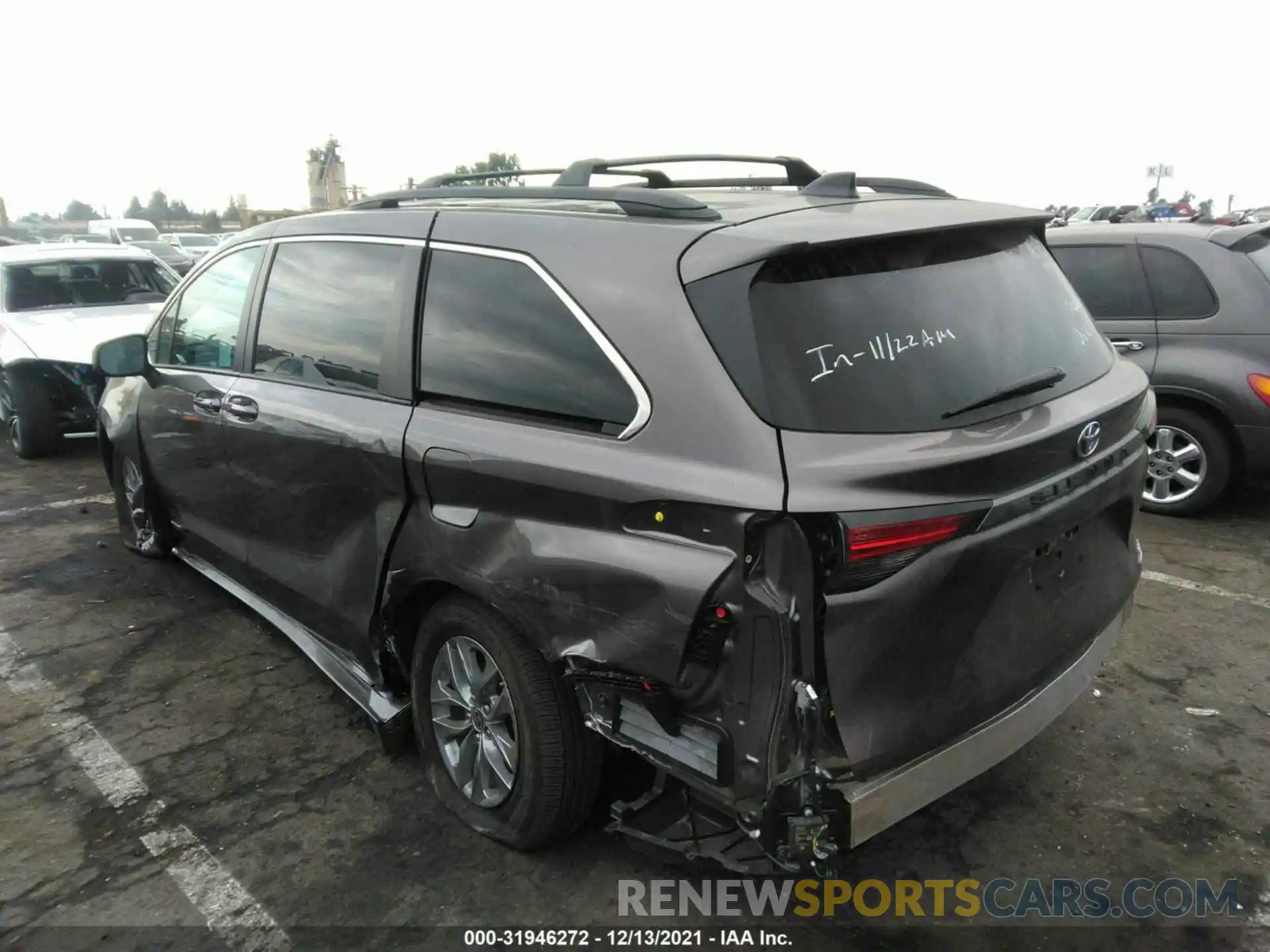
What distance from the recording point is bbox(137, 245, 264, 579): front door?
150 inches

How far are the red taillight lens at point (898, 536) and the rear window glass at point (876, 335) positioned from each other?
228 mm

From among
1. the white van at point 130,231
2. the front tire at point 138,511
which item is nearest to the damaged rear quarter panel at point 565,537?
the front tire at point 138,511

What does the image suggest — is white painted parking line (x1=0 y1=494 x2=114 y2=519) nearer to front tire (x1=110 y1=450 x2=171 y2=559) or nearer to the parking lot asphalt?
front tire (x1=110 y1=450 x2=171 y2=559)

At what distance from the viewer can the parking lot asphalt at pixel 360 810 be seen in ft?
8.43

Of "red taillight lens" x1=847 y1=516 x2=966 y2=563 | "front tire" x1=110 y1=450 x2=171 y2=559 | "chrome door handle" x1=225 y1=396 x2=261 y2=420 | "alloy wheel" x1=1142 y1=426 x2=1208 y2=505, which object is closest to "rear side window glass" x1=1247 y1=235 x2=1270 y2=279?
"alloy wheel" x1=1142 y1=426 x2=1208 y2=505

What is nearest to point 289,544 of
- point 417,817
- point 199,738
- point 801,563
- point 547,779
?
point 199,738

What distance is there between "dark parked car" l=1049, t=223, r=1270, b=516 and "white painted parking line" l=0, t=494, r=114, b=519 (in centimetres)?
674

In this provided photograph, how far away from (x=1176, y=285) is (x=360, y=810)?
546 cm

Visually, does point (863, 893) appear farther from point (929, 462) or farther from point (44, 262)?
point (44, 262)

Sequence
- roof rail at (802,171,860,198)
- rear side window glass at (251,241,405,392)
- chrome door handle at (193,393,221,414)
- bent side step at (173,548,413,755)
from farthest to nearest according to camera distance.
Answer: chrome door handle at (193,393,221,414) → bent side step at (173,548,413,755) → rear side window glass at (251,241,405,392) → roof rail at (802,171,860,198)

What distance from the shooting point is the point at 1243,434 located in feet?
17.8

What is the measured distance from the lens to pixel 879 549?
1.98m

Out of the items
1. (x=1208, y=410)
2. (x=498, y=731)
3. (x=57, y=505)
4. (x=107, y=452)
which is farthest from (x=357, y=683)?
(x=1208, y=410)

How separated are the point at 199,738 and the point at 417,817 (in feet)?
3.50
